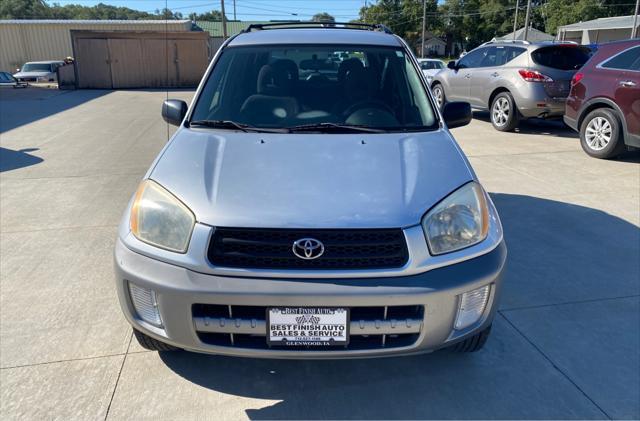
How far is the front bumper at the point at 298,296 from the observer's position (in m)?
2.04

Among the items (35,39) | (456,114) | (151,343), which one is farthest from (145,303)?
(35,39)

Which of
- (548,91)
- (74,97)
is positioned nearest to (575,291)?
(548,91)

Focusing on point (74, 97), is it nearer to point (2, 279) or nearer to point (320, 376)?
point (2, 279)

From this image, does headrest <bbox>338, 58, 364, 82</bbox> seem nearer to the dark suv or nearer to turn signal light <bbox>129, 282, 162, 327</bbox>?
turn signal light <bbox>129, 282, 162, 327</bbox>

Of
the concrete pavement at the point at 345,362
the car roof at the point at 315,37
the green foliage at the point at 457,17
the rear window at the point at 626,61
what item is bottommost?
the concrete pavement at the point at 345,362

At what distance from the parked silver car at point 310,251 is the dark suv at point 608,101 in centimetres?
534

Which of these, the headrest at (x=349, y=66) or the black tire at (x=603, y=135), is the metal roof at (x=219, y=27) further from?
the headrest at (x=349, y=66)

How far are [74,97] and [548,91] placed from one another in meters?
15.4

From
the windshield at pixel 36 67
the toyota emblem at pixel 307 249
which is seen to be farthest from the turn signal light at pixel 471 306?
the windshield at pixel 36 67

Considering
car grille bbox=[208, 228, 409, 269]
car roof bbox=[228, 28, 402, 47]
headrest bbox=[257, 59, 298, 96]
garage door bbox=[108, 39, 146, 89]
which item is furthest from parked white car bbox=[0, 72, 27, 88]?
car grille bbox=[208, 228, 409, 269]

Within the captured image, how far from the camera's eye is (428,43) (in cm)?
7925

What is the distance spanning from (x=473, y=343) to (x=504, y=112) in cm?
806

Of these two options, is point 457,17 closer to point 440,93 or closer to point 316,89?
point 440,93

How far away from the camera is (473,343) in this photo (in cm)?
256
